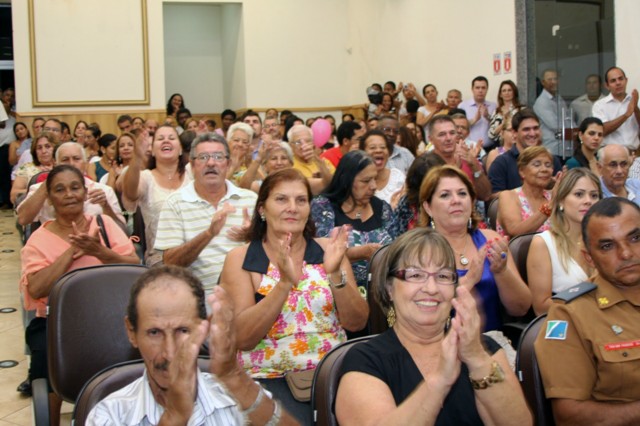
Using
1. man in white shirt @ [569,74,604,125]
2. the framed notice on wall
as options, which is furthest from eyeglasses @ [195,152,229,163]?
the framed notice on wall

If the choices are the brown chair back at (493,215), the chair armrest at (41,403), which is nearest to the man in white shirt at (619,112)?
the brown chair back at (493,215)

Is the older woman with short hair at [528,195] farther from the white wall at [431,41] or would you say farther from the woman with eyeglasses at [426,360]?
the white wall at [431,41]

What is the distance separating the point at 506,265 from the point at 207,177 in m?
1.58

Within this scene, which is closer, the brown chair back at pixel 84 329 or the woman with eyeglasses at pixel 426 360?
the woman with eyeglasses at pixel 426 360

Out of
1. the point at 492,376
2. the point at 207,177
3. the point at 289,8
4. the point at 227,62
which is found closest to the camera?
the point at 492,376

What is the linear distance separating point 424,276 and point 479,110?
7.23m

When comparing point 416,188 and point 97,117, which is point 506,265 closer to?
point 416,188

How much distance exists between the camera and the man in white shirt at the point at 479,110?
8.99 meters

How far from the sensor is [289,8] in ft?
42.0

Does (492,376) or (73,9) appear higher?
(73,9)

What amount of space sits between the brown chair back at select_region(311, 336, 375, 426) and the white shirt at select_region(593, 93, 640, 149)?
6.04m

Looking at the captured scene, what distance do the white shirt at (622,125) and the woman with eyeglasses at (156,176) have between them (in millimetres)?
4459

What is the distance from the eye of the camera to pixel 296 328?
274 centimetres

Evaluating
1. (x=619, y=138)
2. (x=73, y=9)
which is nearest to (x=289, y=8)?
(x=73, y=9)
